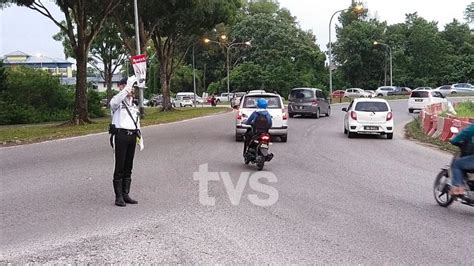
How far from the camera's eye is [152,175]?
37.4 feet

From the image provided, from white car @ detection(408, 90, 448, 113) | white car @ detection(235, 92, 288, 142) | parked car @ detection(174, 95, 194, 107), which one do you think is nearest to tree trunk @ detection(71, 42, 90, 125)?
white car @ detection(235, 92, 288, 142)

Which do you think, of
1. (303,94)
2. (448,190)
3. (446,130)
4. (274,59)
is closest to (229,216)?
(448,190)

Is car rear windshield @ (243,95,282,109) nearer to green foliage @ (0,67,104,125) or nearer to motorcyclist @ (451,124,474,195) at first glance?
motorcyclist @ (451,124,474,195)

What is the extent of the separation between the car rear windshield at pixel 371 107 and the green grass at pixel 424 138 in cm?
173

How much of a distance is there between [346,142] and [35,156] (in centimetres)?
1015

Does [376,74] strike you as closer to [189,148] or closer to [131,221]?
[189,148]

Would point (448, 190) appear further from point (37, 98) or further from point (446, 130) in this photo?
point (37, 98)

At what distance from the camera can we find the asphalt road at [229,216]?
593cm

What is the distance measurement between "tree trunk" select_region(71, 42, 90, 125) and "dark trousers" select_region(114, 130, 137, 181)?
68.5 ft

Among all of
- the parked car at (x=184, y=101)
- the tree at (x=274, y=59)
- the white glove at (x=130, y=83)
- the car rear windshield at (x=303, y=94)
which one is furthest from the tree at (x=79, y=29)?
the tree at (x=274, y=59)

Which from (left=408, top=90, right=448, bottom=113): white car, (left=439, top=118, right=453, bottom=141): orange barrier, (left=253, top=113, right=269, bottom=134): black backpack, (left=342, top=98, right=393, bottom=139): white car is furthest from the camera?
(left=408, top=90, right=448, bottom=113): white car

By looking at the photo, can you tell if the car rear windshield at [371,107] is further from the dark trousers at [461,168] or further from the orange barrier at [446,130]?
the dark trousers at [461,168]

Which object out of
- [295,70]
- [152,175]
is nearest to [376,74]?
[295,70]

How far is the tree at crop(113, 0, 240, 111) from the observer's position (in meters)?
34.9
